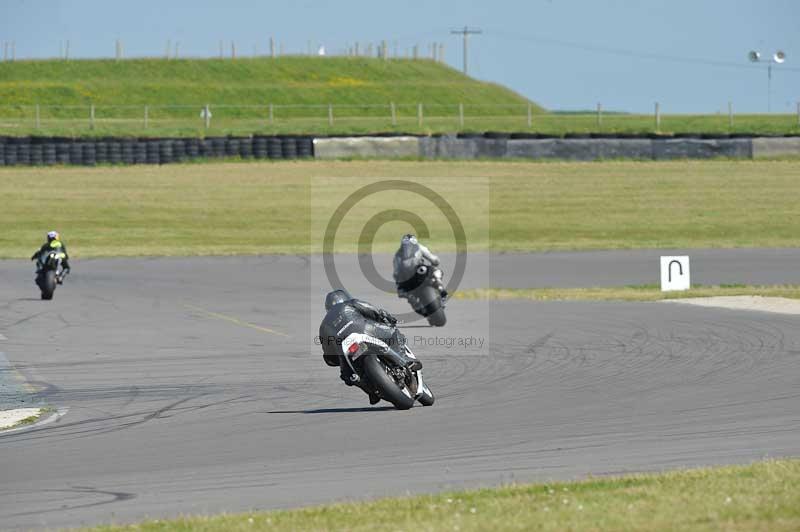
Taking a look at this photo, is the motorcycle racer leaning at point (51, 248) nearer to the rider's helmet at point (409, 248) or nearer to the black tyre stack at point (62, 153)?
the rider's helmet at point (409, 248)

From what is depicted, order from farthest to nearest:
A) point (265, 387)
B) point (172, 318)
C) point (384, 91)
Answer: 1. point (384, 91)
2. point (172, 318)
3. point (265, 387)

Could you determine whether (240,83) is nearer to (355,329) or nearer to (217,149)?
(217,149)

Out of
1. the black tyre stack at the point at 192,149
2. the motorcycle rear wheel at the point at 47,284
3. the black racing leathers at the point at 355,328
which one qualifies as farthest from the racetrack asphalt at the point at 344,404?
the black tyre stack at the point at 192,149

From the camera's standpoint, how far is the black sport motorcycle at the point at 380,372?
533 inches

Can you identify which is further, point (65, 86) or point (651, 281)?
point (65, 86)

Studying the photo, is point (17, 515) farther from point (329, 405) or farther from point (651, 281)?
point (651, 281)

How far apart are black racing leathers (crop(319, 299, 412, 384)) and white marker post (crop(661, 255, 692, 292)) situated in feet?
48.1

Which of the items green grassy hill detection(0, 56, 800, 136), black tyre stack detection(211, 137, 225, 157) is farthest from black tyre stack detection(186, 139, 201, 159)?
green grassy hill detection(0, 56, 800, 136)

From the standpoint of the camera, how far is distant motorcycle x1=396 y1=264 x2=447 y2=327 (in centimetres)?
2202

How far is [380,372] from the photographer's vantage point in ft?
44.7

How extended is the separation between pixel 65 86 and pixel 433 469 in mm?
86449

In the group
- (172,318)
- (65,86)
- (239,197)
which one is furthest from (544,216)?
(65,86)

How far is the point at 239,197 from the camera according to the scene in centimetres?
5091

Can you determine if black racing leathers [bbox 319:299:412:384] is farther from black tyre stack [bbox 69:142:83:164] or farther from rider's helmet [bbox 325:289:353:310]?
black tyre stack [bbox 69:142:83:164]
